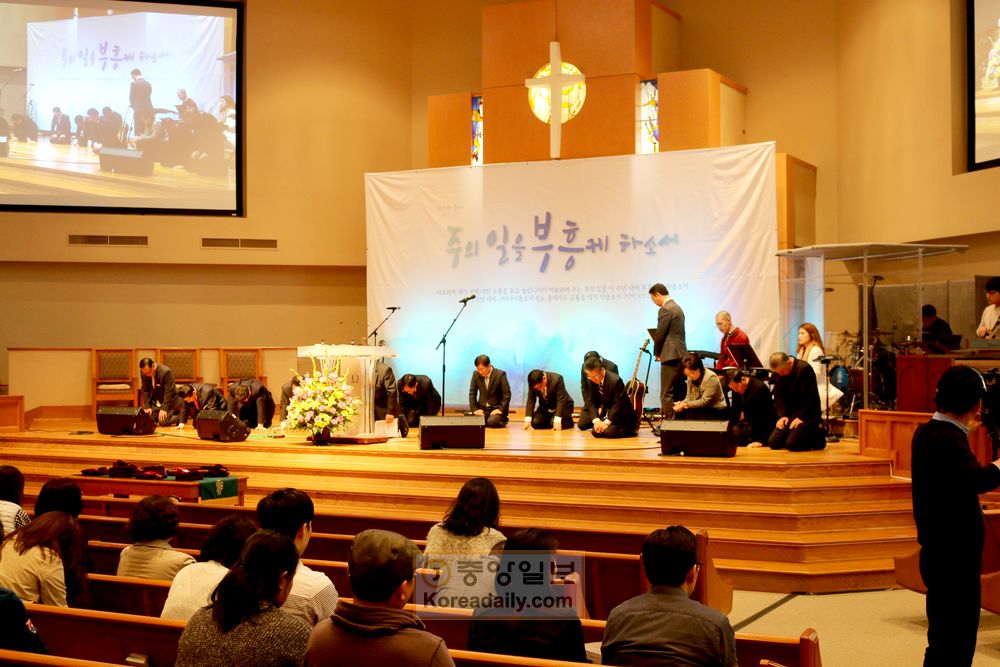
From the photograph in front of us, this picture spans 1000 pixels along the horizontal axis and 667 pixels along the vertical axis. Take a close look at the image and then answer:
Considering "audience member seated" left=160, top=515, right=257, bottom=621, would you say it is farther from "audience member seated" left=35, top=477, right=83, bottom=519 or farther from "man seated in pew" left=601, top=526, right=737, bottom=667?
"man seated in pew" left=601, top=526, right=737, bottom=667

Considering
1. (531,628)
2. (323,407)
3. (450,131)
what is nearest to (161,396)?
(323,407)

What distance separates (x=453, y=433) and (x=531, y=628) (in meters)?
5.56

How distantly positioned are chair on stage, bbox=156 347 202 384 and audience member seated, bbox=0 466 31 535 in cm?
822

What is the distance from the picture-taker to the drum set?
29.7 ft

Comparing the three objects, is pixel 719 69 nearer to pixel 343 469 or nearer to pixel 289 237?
pixel 289 237

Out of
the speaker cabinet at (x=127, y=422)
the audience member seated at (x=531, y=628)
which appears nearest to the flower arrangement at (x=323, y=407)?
the speaker cabinet at (x=127, y=422)

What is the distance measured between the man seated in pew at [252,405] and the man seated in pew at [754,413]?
5.19 meters

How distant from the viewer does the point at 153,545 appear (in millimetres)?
4094

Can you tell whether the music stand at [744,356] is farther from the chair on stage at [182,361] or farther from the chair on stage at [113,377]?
the chair on stage at [113,377]

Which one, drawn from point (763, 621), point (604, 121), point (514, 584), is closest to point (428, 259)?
point (604, 121)

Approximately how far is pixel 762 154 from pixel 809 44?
2893 millimetres

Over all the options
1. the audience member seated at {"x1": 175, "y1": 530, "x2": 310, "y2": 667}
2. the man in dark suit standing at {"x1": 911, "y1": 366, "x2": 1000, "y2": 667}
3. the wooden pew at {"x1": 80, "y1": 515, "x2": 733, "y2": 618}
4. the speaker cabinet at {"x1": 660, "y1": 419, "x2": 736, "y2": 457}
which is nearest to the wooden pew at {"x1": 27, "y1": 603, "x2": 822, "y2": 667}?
the audience member seated at {"x1": 175, "y1": 530, "x2": 310, "y2": 667}

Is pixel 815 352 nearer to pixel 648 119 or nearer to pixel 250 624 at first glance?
pixel 648 119

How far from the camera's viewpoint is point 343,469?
825 centimetres
